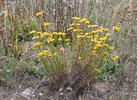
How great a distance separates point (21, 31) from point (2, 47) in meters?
0.81

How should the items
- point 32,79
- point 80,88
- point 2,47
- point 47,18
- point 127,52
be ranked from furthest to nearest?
1. point 47,18
2. point 127,52
3. point 2,47
4. point 32,79
5. point 80,88

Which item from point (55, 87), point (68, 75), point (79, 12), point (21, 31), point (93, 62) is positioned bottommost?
point (55, 87)

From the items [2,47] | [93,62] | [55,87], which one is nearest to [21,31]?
[2,47]

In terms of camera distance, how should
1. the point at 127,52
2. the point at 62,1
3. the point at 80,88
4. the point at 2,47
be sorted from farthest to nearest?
1. the point at 62,1
2. the point at 127,52
3. the point at 2,47
4. the point at 80,88

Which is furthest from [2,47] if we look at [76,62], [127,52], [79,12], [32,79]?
[127,52]

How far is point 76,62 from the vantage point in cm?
189

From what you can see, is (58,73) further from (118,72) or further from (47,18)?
(47,18)

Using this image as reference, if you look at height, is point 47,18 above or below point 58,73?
above

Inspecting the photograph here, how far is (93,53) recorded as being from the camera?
1959mm

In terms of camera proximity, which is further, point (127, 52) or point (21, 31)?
point (21, 31)

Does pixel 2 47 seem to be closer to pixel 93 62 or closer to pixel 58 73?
pixel 58 73

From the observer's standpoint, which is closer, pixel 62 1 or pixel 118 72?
pixel 118 72

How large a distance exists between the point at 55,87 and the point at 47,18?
182 cm

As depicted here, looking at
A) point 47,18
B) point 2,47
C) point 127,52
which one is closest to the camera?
point 2,47
